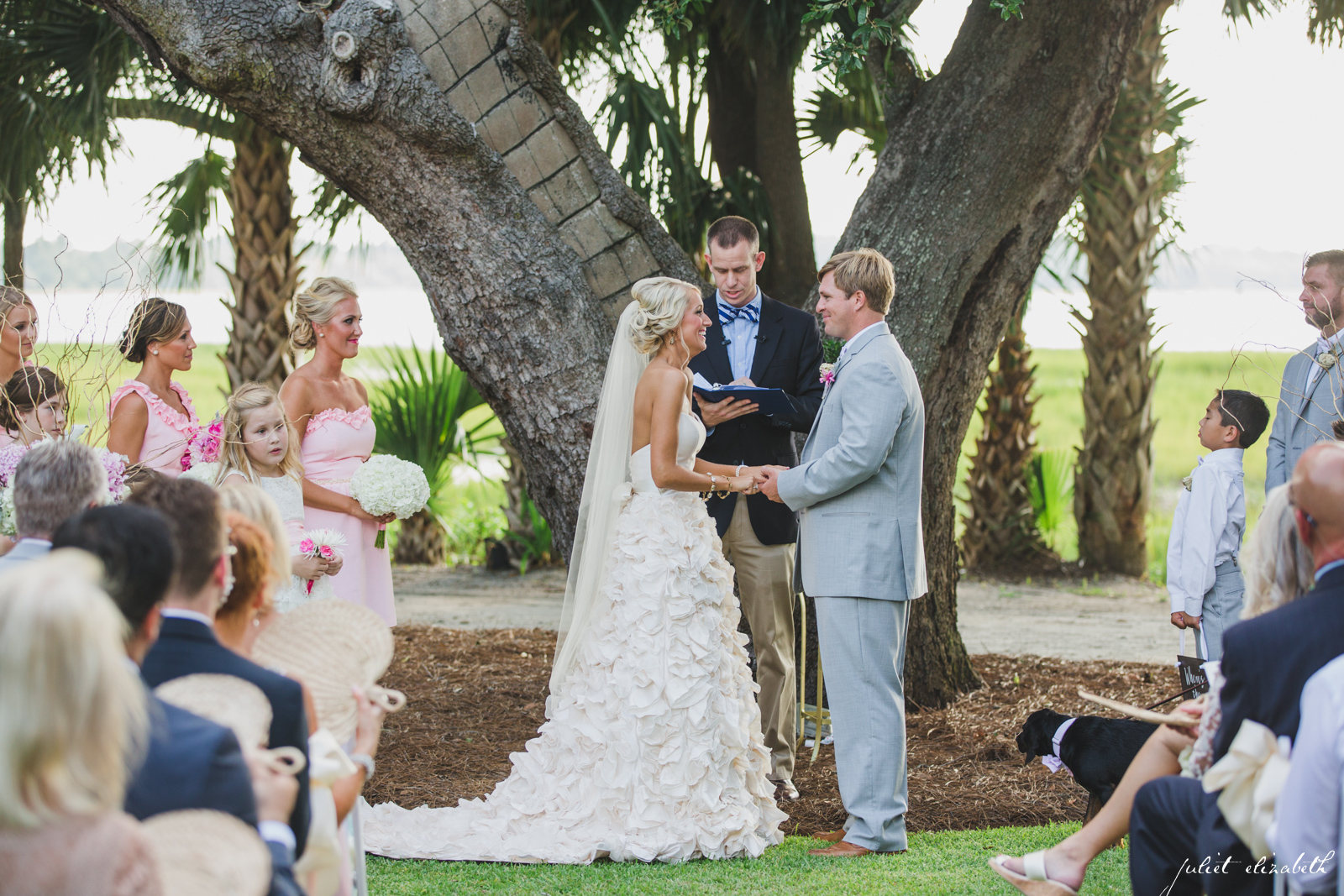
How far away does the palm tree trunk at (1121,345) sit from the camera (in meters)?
11.0

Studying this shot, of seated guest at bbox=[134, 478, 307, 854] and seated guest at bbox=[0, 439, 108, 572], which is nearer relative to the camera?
seated guest at bbox=[134, 478, 307, 854]

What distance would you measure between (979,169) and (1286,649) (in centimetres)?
386

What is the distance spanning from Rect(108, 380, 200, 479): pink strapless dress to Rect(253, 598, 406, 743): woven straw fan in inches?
88.7

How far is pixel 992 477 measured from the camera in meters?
12.7

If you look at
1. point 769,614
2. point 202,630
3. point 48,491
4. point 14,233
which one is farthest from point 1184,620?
point 14,233

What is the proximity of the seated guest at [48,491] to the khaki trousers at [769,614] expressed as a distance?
2881 mm

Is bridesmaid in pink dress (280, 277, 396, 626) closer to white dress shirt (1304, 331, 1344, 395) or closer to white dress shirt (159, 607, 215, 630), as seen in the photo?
white dress shirt (159, 607, 215, 630)

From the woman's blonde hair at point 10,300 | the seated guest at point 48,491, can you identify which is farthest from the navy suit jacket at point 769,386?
the woman's blonde hair at point 10,300

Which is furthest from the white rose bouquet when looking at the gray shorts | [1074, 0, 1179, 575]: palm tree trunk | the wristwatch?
[1074, 0, 1179, 575]: palm tree trunk

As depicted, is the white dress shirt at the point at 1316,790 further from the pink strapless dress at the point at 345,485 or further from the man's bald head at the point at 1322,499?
the pink strapless dress at the point at 345,485

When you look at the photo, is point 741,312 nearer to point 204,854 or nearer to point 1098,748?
point 1098,748

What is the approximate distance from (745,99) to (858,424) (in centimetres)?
540

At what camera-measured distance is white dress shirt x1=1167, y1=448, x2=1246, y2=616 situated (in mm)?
4512

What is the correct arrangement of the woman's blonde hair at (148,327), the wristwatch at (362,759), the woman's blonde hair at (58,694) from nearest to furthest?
the woman's blonde hair at (58,694), the wristwatch at (362,759), the woman's blonde hair at (148,327)
